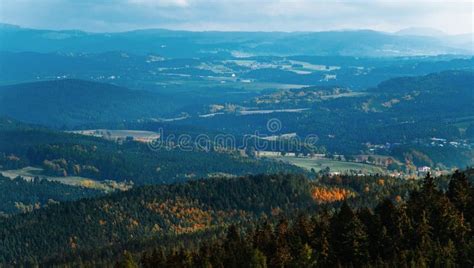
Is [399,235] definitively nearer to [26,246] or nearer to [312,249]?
[312,249]

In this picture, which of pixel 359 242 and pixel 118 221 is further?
pixel 118 221

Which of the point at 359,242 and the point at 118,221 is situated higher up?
the point at 359,242

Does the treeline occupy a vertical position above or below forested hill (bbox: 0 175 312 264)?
above

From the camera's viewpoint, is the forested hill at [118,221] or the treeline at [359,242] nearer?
the treeline at [359,242]

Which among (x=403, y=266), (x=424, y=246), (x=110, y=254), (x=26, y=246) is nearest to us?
(x=403, y=266)

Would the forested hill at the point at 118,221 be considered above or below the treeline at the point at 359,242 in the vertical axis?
below

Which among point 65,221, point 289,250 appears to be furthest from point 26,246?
point 289,250

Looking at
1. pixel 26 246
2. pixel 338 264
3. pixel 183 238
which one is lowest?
pixel 26 246

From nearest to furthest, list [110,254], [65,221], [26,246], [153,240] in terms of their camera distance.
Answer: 1. [110,254]
2. [153,240]
3. [26,246]
4. [65,221]
